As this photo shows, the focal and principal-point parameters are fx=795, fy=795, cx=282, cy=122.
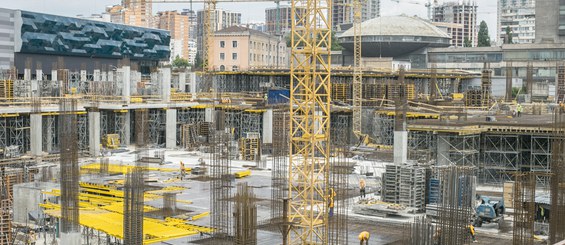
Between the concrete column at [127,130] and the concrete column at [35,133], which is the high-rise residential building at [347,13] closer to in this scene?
the concrete column at [127,130]

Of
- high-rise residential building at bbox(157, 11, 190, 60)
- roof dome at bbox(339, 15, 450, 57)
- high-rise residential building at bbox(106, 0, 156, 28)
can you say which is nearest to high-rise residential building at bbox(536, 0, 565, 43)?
roof dome at bbox(339, 15, 450, 57)

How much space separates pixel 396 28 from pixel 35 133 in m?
40.0

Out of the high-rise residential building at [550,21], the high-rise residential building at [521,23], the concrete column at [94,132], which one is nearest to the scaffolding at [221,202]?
the concrete column at [94,132]

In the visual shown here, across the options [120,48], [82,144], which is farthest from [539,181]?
[120,48]

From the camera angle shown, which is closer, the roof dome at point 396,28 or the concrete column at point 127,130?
the concrete column at point 127,130

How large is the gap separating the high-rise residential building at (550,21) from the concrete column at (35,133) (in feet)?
161

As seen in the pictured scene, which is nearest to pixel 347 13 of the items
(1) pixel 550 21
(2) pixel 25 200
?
(1) pixel 550 21

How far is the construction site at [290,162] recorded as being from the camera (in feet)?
69.8

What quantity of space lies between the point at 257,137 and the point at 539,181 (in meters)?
16.1

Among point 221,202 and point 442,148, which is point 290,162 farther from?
point 442,148

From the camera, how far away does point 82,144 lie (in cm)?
4344

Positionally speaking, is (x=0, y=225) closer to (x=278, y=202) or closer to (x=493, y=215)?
(x=278, y=202)

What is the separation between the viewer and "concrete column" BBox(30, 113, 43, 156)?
3809 cm

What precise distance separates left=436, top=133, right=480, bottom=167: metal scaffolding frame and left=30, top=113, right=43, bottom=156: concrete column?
1886 centimetres
